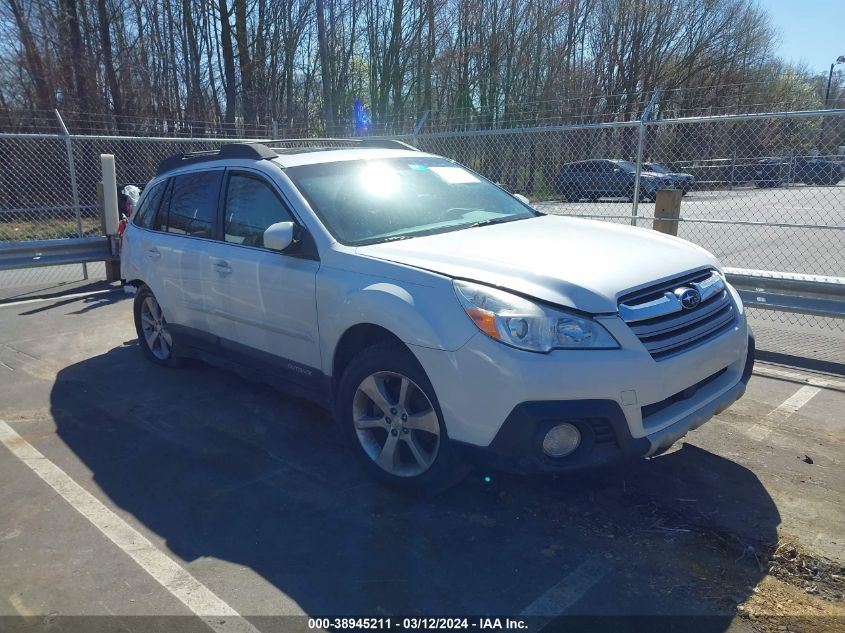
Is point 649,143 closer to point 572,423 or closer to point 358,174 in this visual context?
point 358,174

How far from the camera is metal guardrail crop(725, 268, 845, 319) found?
5.91 m

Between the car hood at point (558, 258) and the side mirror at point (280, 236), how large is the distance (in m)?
0.44

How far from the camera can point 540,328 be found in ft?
10.4

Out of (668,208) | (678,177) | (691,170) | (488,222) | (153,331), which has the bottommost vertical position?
(153,331)

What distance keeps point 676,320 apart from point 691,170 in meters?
5.97

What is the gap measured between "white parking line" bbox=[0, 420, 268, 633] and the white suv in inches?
44.0

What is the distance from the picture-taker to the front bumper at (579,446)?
123 inches

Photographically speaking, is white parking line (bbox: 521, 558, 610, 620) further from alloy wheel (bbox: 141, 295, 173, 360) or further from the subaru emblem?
alloy wheel (bbox: 141, 295, 173, 360)

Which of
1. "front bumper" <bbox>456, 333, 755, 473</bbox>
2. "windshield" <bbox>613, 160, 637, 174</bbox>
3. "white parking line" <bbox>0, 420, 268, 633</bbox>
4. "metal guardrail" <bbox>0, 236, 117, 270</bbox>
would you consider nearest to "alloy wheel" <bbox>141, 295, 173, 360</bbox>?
"white parking line" <bbox>0, 420, 268, 633</bbox>

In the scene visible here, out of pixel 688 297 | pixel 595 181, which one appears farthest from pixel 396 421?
pixel 595 181

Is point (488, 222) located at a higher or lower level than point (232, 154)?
lower

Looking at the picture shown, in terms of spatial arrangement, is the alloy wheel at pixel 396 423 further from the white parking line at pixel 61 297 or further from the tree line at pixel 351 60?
the tree line at pixel 351 60

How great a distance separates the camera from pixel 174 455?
4.40 meters

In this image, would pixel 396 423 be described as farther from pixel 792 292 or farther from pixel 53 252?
pixel 53 252
